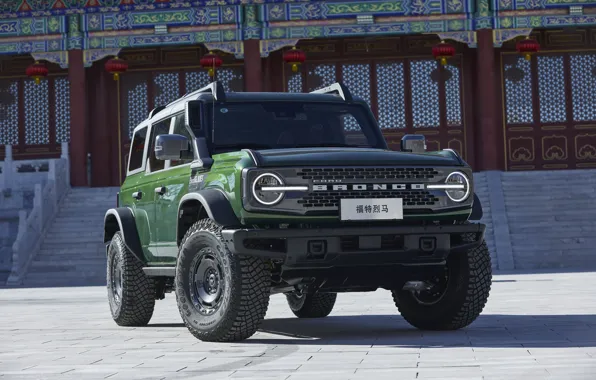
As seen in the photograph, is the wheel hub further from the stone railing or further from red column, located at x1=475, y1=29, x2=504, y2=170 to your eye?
red column, located at x1=475, y1=29, x2=504, y2=170

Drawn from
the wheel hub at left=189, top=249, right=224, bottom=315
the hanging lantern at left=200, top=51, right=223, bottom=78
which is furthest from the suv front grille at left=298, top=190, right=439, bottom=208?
the hanging lantern at left=200, top=51, right=223, bottom=78

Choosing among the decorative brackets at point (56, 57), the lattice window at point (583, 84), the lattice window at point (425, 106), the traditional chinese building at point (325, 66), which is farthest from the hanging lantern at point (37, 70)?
the lattice window at point (583, 84)

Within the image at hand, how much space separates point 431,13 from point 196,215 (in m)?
16.9

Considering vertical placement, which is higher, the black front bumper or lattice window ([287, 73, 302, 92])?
lattice window ([287, 73, 302, 92])

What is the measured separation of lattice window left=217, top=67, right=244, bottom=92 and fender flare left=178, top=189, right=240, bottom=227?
731 inches

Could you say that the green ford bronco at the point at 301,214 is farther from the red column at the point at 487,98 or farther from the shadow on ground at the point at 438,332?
the red column at the point at 487,98

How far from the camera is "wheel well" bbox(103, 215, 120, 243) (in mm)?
9711

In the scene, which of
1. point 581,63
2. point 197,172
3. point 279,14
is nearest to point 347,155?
point 197,172

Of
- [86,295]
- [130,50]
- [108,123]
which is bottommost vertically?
[86,295]

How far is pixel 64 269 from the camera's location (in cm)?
1900

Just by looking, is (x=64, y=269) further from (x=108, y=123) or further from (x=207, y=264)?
(x=207, y=264)

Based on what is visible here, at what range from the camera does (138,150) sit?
9.53 metres

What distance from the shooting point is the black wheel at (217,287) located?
6.91 meters

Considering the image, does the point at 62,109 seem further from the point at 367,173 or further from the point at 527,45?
the point at 367,173
